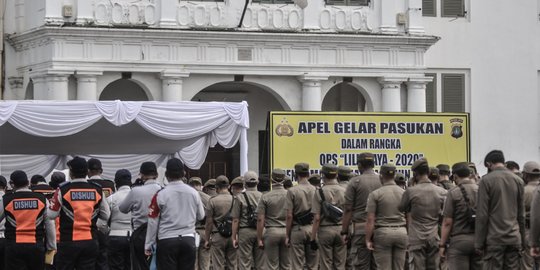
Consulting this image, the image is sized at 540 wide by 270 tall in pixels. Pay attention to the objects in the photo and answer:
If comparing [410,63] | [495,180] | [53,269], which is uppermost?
[410,63]

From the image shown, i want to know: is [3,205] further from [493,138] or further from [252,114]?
[493,138]

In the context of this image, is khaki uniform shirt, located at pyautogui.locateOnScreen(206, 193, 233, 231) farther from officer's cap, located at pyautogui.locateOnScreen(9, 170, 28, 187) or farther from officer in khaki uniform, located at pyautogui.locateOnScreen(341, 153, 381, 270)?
officer's cap, located at pyautogui.locateOnScreen(9, 170, 28, 187)

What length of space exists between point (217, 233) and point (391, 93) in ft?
47.4

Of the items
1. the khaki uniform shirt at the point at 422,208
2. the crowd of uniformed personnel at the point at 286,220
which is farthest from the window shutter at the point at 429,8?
the khaki uniform shirt at the point at 422,208

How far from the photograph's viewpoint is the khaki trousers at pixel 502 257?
1551cm

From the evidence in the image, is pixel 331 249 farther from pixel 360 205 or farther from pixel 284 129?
pixel 284 129

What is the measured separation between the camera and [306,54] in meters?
35.3

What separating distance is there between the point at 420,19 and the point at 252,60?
5.26m

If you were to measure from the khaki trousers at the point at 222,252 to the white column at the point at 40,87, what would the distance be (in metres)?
12.1

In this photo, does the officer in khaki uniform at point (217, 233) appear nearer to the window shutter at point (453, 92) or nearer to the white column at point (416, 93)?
the white column at point (416, 93)

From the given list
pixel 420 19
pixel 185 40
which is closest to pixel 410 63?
pixel 420 19

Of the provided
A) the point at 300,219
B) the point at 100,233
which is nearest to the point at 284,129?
the point at 300,219

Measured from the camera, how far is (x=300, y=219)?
2048 cm

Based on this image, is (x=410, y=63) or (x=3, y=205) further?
(x=410, y=63)
